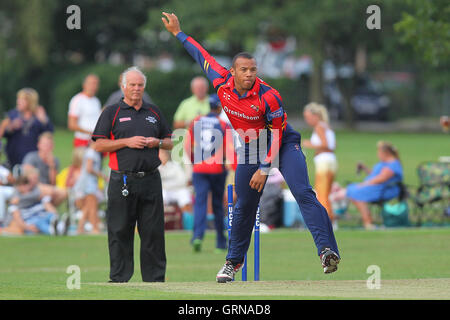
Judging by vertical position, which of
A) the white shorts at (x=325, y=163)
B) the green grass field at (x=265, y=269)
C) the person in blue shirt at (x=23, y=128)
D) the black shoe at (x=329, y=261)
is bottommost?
the green grass field at (x=265, y=269)

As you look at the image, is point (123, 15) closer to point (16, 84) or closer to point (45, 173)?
point (16, 84)

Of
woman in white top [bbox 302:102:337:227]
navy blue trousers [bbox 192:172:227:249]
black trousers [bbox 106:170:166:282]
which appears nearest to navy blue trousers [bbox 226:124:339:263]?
black trousers [bbox 106:170:166:282]

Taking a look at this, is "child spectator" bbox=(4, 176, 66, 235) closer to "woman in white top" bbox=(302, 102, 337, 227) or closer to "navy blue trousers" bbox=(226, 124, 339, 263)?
"woman in white top" bbox=(302, 102, 337, 227)

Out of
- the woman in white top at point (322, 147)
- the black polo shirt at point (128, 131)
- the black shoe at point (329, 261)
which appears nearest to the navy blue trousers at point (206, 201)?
the woman in white top at point (322, 147)

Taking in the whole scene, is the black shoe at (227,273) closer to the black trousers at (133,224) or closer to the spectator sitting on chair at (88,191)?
the black trousers at (133,224)

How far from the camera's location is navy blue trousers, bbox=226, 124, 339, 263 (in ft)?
32.0

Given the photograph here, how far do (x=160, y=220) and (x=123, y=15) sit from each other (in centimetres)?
4237

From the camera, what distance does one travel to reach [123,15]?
5262 centimetres

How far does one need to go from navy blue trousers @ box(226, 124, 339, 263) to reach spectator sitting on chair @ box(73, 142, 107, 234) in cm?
766

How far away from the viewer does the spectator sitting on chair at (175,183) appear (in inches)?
725

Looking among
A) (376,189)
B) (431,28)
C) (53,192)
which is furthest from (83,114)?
(431,28)

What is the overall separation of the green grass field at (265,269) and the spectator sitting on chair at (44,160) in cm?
227

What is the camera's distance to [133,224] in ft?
36.7

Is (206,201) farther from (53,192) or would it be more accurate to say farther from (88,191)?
(53,192)
